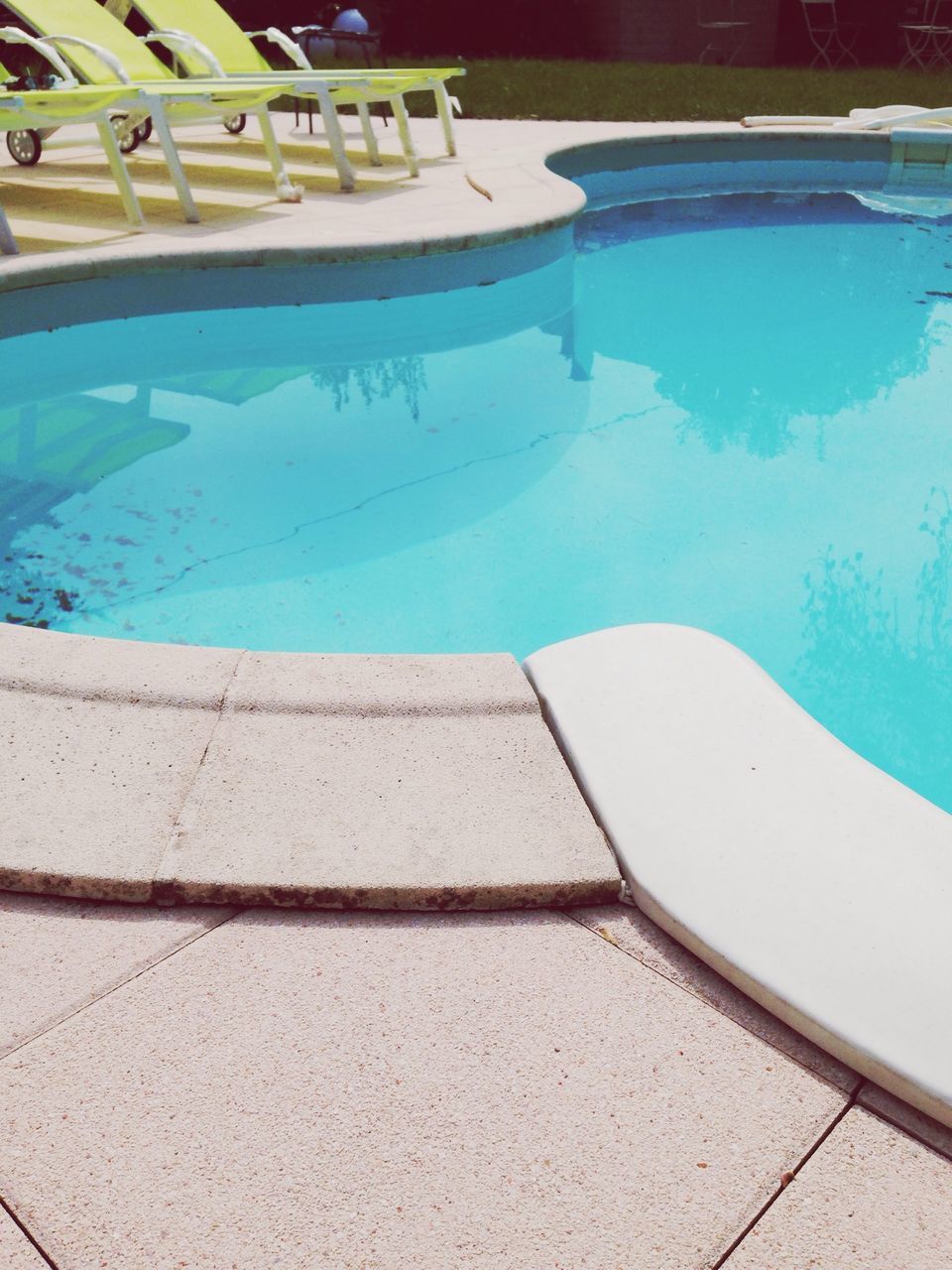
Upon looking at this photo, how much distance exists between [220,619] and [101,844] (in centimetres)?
158

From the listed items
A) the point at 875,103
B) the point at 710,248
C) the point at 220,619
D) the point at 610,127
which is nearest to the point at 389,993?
the point at 220,619

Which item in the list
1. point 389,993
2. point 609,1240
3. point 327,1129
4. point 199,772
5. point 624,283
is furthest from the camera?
point 624,283

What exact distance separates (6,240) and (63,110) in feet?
2.87

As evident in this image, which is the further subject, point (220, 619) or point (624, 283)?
point (624, 283)

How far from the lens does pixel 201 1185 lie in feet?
4.06

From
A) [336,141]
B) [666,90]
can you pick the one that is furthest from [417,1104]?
[666,90]

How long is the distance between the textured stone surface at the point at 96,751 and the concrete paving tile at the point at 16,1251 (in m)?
0.50

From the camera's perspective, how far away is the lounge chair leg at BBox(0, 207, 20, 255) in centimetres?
477

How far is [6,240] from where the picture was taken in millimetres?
4797

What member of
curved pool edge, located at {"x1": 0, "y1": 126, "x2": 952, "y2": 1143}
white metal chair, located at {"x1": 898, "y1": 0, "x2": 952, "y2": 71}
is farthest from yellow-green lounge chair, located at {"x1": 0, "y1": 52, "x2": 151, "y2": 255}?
white metal chair, located at {"x1": 898, "y1": 0, "x2": 952, "y2": 71}

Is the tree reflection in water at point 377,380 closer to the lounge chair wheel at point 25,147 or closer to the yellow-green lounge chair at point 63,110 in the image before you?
the yellow-green lounge chair at point 63,110

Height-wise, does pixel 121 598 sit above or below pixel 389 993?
below

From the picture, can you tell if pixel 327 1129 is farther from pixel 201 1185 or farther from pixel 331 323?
pixel 331 323

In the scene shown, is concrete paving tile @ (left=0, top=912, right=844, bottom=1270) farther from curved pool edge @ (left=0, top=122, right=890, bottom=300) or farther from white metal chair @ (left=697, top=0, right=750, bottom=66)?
white metal chair @ (left=697, top=0, right=750, bottom=66)
